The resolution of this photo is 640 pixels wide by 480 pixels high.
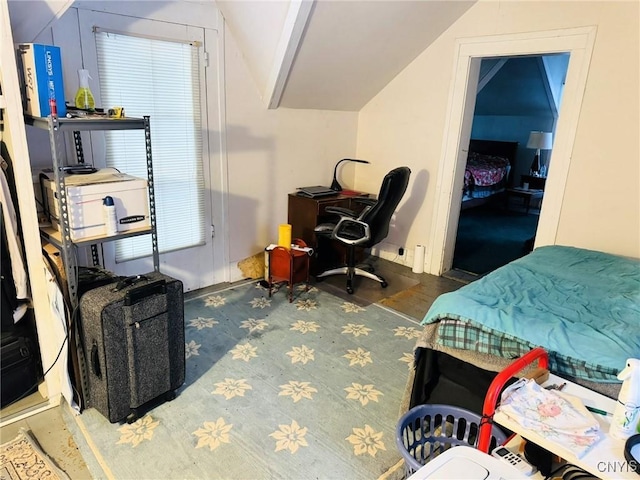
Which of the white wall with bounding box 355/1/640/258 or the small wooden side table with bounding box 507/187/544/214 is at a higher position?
the white wall with bounding box 355/1/640/258

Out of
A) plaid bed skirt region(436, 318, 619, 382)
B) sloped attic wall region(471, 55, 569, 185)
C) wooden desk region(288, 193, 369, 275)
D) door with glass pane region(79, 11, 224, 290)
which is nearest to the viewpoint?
plaid bed skirt region(436, 318, 619, 382)

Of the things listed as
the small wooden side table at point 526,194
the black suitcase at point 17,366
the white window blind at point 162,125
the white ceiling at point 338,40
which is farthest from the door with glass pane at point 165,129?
the small wooden side table at point 526,194

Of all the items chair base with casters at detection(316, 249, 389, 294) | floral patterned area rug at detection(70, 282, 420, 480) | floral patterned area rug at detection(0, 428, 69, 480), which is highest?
chair base with casters at detection(316, 249, 389, 294)

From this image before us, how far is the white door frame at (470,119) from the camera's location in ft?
9.64

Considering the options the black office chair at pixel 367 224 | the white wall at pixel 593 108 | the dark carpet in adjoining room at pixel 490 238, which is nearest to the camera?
the white wall at pixel 593 108

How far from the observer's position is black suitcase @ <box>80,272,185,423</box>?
1889 mm

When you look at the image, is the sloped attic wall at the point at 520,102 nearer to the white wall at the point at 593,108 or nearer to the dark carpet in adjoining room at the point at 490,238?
the dark carpet in adjoining room at the point at 490,238

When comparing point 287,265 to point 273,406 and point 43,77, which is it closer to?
point 273,406

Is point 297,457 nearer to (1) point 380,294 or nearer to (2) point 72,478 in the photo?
(2) point 72,478

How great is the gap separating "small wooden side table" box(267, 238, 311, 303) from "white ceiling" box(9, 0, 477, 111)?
49.0 inches

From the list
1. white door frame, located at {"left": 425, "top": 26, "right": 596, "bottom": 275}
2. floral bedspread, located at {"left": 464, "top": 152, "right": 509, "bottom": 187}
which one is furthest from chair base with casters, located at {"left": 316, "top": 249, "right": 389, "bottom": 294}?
floral bedspread, located at {"left": 464, "top": 152, "right": 509, "bottom": 187}

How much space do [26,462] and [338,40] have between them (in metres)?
3.02

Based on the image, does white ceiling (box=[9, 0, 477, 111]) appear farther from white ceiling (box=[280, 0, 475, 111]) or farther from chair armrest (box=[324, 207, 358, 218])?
chair armrest (box=[324, 207, 358, 218])

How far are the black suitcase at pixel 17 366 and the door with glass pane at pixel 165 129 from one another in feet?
2.64
